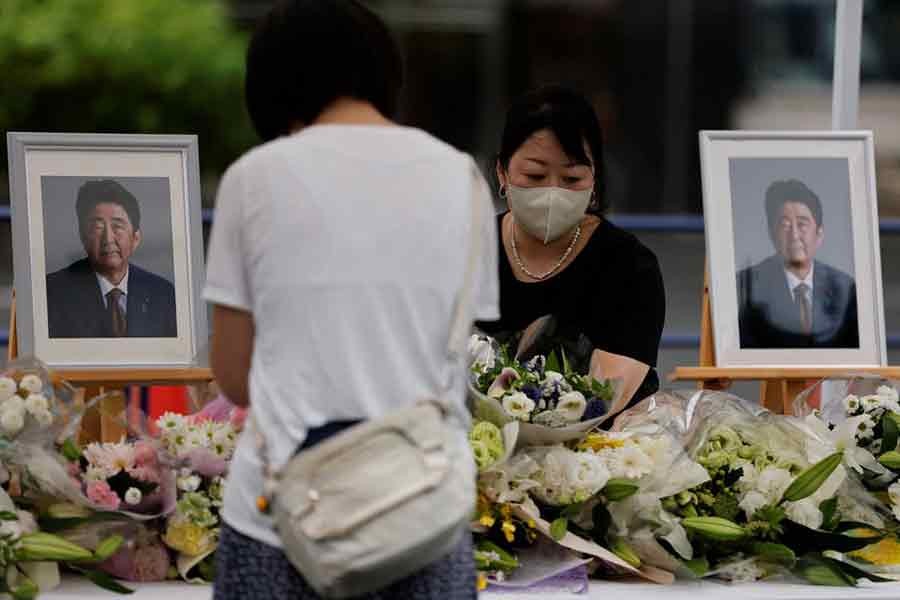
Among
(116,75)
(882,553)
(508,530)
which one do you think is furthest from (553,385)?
(116,75)

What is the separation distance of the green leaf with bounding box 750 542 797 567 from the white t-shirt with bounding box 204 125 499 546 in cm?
118

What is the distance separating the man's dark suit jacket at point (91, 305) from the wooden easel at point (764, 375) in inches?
43.7

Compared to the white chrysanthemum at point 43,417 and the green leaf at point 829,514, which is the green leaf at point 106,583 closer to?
the white chrysanthemum at point 43,417

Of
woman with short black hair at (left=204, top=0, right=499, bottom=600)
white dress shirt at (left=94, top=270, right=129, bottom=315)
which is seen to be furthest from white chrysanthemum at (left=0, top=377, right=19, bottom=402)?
woman with short black hair at (left=204, top=0, right=499, bottom=600)

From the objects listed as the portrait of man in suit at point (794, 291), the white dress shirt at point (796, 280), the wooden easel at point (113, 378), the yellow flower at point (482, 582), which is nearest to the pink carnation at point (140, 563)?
the wooden easel at point (113, 378)

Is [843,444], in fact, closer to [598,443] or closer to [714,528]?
[714,528]

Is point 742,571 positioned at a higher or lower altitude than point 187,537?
lower

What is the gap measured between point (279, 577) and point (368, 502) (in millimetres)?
188

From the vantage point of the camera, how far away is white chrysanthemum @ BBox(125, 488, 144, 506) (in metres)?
2.77

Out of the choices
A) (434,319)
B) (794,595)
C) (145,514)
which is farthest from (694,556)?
(434,319)

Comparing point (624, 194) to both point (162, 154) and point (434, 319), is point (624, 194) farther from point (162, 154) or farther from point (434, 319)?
point (434, 319)

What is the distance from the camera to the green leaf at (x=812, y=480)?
297 centimetres

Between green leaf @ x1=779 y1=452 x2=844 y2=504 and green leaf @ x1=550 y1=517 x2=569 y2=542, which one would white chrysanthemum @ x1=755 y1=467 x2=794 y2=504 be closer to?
green leaf @ x1=779 y1=452 x2=844 y2=504

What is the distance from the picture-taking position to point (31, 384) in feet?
9.40
